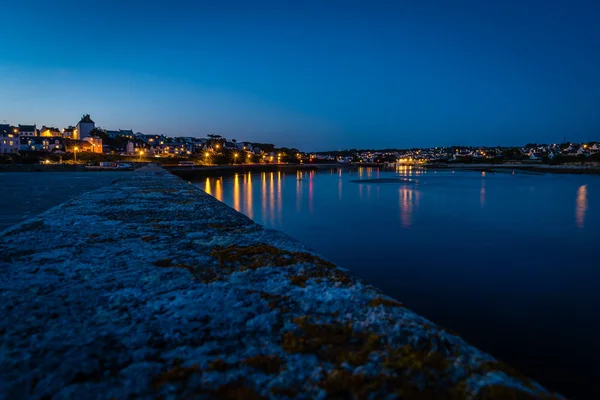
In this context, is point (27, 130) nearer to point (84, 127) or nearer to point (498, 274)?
point (84, 127)

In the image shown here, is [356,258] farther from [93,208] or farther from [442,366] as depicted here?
[442,366]

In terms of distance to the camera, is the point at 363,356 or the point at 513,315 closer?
the point at 363,356

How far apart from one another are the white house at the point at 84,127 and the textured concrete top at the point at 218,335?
147m

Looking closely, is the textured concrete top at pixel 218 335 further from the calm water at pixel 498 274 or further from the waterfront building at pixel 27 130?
the waterfront building at pixel 27 130

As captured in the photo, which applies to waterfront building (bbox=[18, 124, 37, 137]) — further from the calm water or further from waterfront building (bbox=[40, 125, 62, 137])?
the calm water

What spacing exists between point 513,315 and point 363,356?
19.5 ft

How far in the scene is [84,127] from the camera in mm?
125062

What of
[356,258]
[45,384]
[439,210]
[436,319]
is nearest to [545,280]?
[436,319]

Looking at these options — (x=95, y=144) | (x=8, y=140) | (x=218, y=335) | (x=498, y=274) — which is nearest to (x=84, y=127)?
(x=95, y=144)

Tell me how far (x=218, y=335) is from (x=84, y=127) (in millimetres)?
150136

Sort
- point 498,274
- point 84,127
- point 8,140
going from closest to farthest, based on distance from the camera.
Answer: point 498,274 → point 8,140 → point 84,127

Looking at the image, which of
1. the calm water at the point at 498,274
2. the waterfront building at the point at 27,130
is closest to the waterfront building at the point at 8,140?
the waterfront building at the point at 27,130

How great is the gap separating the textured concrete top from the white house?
14658cm

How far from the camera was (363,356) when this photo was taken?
1.47m
